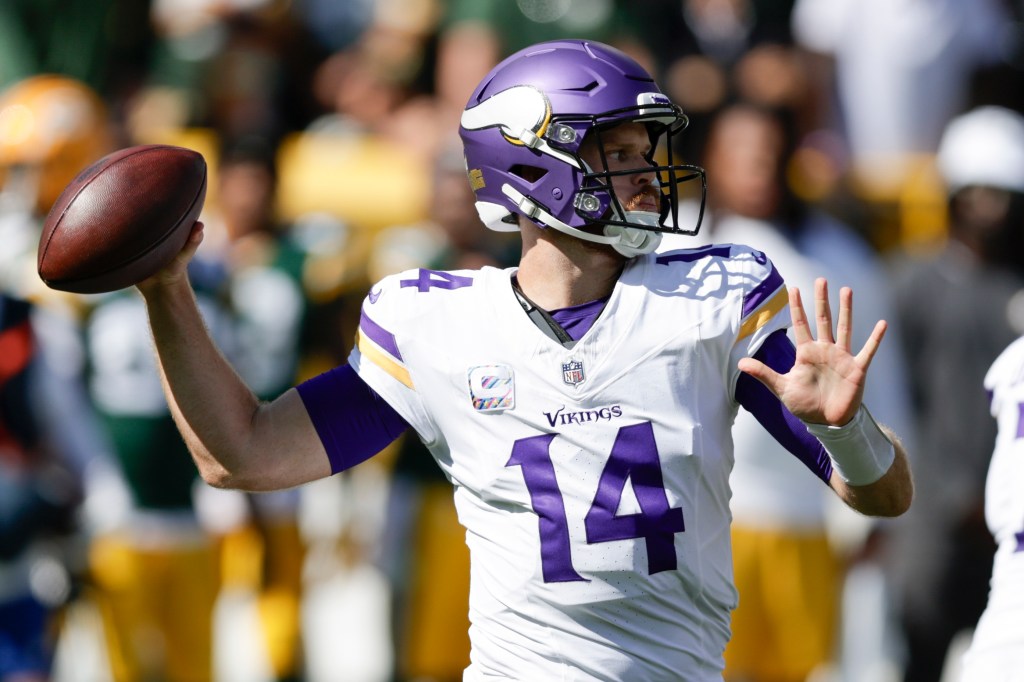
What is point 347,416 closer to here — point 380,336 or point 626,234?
point 380,336

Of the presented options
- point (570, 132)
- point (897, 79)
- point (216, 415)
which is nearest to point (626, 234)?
point (570, 132)

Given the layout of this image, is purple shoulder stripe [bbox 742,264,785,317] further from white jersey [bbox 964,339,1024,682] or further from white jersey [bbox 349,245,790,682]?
white jersey [bbox 964,339,1024,682]

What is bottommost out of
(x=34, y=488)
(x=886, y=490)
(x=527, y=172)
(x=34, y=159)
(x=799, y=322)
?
(x=34, y=488)

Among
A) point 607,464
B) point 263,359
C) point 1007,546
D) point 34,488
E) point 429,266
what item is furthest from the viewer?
point 263,359

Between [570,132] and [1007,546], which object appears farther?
[1007,546]

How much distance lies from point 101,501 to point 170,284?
3531 mm

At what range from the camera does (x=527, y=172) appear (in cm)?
364

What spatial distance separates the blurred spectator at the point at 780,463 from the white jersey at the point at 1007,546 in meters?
2.15

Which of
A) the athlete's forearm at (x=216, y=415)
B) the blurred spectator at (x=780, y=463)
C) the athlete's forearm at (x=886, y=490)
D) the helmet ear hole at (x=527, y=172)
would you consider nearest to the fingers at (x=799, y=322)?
the athlete's forearm at (x=886, y=490)

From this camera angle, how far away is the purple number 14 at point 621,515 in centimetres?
334

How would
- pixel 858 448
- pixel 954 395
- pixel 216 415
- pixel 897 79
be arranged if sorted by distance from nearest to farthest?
pixel 858 448, pixel 216 415, pixel 954 395, pixel 897 79

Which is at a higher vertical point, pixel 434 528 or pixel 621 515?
pixel 621 515

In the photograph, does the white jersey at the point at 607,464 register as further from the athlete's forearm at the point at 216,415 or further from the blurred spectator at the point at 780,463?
the blurred spectator at the point at 780,463

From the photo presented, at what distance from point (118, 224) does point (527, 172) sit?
883mm
